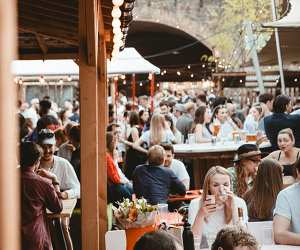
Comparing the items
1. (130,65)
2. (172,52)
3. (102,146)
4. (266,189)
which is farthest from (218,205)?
(172,52)

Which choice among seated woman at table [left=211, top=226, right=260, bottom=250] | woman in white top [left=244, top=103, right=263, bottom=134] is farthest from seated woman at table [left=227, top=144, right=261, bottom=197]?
woman in white top [left=244, top=103, right=263, bottom=134]

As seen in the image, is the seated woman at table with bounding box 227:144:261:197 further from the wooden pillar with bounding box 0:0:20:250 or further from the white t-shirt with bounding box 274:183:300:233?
the wooden pillar with bounding box 0:0:20:250

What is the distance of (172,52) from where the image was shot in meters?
44.2

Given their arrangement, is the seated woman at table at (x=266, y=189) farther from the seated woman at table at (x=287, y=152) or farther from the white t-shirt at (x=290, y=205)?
the seated woman at table at (x=287, y=152)

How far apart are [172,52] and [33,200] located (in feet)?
130

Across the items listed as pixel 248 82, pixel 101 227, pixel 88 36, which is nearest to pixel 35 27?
pixel 101 227

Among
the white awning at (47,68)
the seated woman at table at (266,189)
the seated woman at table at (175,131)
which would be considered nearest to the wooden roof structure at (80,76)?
the white awning at (47,68)

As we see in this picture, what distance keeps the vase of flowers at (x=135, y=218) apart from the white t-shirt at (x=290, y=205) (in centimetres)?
82

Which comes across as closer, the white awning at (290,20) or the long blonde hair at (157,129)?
the white awning at (290,20)

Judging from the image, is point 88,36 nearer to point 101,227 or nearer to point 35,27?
point 101,227

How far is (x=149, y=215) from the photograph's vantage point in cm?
456

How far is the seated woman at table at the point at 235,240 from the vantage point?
3.06 meters

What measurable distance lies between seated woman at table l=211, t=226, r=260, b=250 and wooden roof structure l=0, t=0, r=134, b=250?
1.27m

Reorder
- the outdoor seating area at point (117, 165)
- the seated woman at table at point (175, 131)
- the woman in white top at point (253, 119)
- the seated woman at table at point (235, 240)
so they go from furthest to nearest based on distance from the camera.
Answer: the woman in white top at point (253, 119) → the seated woman at table at point (175, 131) → the seated woman at table at point (235, 240) → the outdoor seating area at point (117, 165)
